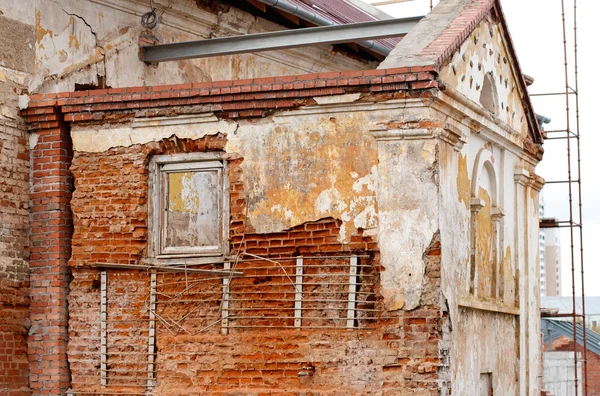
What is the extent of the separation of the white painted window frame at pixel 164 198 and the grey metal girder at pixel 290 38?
6.50ft

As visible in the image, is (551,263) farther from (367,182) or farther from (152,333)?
(367,182)

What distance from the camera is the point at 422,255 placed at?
1231cm

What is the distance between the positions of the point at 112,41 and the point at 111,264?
301cm

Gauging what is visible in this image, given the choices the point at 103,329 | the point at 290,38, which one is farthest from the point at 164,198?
the point at 290,38

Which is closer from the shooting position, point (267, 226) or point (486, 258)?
point (267, 226)

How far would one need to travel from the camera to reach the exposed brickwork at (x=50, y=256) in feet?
43.8

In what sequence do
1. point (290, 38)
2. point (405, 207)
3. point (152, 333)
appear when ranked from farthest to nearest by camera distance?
1. point (290, 38)
2. point (152, 333)
3. point (405, 207)

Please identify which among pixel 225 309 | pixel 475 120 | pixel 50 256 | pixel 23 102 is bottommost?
pixel 225 309

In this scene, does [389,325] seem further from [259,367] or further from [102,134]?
[102,134]

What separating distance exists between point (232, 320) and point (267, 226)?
1.01m

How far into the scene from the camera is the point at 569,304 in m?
35.9

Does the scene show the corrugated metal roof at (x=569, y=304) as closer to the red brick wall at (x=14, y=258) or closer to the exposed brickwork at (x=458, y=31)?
the exposed brickwork at (x=458, y=31)

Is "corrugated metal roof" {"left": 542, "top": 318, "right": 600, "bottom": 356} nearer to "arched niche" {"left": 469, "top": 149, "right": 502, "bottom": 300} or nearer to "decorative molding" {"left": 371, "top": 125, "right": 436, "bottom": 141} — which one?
"arched niche" {"left": 469, "top": 149, "right": 502, "bottom": 300}

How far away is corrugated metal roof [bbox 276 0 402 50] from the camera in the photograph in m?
17.7
